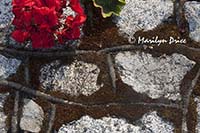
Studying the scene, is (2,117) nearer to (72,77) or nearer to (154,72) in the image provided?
(72,77)

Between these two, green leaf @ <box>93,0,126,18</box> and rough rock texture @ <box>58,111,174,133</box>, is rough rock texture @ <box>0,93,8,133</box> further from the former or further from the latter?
green leaf @ <box>93,0,126,18</box>

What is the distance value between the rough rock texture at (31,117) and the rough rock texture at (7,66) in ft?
0.49

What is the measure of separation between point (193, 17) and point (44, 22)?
695 millimetres

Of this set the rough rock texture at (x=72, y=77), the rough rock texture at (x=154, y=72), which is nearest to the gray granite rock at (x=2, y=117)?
the rough rock texture at (x=72, y=77)

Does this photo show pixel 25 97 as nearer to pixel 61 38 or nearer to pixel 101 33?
pixel 61 38

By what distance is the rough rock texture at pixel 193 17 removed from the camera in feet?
8.22

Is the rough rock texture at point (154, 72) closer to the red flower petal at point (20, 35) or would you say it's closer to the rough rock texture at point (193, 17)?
the rough rock texture at point (193, 17)

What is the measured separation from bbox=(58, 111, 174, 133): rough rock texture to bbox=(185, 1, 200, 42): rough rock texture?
444mm

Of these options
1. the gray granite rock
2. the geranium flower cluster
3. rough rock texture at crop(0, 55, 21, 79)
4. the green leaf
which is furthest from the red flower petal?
the green leaf

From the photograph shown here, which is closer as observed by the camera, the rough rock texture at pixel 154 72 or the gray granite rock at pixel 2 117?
the gray granite rock at pixel 2 117

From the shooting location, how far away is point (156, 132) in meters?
2.29

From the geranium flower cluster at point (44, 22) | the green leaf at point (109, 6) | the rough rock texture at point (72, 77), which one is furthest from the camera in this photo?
the green leaf at point (109, 6)

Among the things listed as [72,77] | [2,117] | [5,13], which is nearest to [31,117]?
[2,117]

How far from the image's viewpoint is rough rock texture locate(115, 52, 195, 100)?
2371mm
